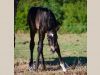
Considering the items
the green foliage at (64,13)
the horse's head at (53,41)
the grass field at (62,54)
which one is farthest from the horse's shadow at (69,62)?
the green foliage at (64,13)

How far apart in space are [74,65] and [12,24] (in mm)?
1004

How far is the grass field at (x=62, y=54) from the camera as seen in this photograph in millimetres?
7262

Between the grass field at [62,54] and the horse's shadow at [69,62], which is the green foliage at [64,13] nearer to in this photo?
the grass field at [62,54]

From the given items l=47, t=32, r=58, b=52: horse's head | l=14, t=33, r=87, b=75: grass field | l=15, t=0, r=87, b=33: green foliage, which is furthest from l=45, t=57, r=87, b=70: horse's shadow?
l=15, t=0, r=87, b=33: green foliage

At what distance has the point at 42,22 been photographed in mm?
7258

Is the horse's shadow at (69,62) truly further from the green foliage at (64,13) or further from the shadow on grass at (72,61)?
the green foliage at (64,13)

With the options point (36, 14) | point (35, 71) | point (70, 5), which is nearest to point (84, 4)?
point (70, 5)

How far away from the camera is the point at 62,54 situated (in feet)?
24.0

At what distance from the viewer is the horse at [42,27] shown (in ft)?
23.8

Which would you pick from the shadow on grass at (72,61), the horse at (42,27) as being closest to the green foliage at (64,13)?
the horse at (42,27)

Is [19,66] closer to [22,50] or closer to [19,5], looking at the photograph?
[22,50]

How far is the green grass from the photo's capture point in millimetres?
7277

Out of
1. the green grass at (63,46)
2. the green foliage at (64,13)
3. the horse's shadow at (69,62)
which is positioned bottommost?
the horse's shadow at (69,62)

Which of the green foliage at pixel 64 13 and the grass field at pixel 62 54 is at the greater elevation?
the green foliage at pixel 64 13
